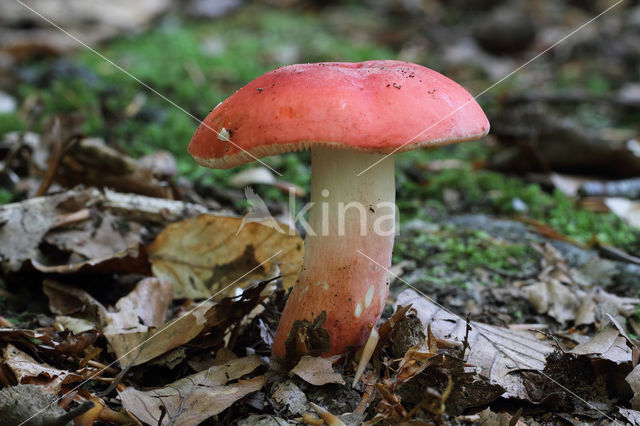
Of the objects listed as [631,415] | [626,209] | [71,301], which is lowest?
[626,209]

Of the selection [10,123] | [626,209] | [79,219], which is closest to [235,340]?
[79,219]

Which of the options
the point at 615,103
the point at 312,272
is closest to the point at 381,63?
the point at 312,272

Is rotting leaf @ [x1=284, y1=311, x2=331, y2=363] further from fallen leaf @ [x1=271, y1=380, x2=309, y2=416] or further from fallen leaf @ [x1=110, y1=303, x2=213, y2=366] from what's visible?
fallen leaf @ [x1=110, y1=303, x2=213, y2=366]

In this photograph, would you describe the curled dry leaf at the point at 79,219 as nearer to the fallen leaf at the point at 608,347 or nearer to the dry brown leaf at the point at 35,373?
the dry brown leaf at the point at 35,373

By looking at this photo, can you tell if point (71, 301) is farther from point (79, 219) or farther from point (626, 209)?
point (626, 209)

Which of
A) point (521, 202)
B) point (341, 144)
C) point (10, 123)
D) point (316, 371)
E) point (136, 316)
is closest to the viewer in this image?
point (341, 144)

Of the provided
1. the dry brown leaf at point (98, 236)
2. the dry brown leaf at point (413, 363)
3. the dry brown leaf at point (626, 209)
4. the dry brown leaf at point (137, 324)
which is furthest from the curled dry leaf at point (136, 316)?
the dry brown leaf at point (626, 209)
